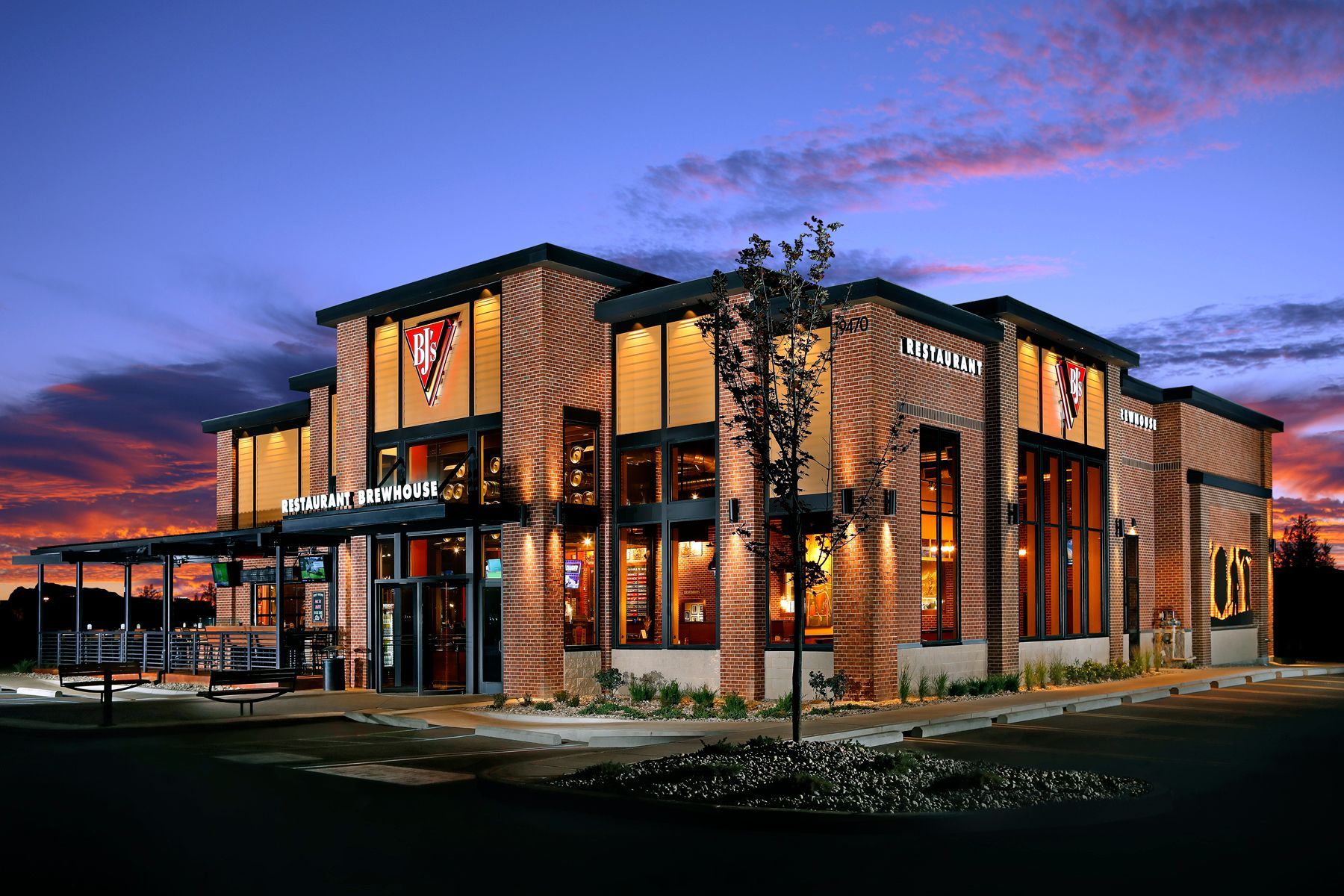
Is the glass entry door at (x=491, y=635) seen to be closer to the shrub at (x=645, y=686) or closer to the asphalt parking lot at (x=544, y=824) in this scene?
the shrub at (x=645, y=686)

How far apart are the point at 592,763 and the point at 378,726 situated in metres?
8.19

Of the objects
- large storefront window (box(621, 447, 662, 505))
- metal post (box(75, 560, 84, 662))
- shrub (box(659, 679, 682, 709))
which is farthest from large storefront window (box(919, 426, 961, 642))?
metal post (box(75, 560, 84, 662))

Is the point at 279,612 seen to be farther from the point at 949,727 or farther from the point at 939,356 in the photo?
the point at 949,727

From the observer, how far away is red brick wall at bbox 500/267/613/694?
26453 millimetres

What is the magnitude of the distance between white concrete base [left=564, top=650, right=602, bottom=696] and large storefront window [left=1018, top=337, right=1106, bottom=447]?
10.8 metres

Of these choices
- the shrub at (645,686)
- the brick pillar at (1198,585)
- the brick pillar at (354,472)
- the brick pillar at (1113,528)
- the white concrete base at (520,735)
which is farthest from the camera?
the brick pillar at (1198,585)

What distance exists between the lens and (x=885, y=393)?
2417 centimetres

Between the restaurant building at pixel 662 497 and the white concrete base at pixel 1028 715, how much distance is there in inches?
97.0

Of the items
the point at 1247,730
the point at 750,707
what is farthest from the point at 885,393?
the point at 1247,730

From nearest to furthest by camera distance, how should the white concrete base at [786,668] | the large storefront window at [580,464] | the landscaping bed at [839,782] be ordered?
the landscaping bed at [839,782], the white concrete base at [786,668], the large storefront window at [580,464]

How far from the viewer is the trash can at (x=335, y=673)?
29406 millimetres

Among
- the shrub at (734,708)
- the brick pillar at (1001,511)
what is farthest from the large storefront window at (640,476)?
the brick pillar at (1001,511)

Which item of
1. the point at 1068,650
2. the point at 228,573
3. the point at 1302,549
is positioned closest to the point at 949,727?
the point at 1068,650

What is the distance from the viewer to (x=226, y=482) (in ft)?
136
